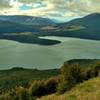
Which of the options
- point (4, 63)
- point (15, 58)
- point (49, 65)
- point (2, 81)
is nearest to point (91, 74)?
point (2, 81)

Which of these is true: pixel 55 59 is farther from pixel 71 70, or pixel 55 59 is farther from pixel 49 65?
pixel 71 70

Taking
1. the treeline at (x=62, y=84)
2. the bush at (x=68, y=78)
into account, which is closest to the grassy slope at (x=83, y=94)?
the treeline at (x=62, y=84)

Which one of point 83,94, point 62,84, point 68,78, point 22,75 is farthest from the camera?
point 22,75

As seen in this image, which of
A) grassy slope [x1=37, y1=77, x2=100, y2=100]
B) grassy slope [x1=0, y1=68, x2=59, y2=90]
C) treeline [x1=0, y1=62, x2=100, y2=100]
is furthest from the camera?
grassy slope [x1=0, y1=68, x2=59, y2=90]

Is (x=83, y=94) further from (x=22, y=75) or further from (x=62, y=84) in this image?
(x=22, y=75)

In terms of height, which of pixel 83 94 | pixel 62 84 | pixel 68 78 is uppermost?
pixel 83 94

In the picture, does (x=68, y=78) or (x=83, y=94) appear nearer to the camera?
(x=83, y=94)

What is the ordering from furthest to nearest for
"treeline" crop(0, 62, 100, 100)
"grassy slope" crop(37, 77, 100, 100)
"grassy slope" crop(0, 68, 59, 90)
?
1. "grassy slope" crop(0, 68, 59, 90)
2. "treeline" crop(0, 62, 100, 100)
3. "grassy slope" crop(37, 77, 100, 100)

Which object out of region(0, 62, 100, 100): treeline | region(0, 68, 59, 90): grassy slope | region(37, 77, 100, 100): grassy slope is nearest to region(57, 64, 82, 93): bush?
region(0, 62, 100, 100): treeline

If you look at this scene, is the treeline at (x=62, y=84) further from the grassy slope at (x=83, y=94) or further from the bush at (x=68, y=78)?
the grassy slope at (x=83, y=94)

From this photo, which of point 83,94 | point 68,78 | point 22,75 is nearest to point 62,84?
point 68,78

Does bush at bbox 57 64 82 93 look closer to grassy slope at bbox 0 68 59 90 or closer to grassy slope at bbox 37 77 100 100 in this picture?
grassy slope at bbox 37 77 100 100
